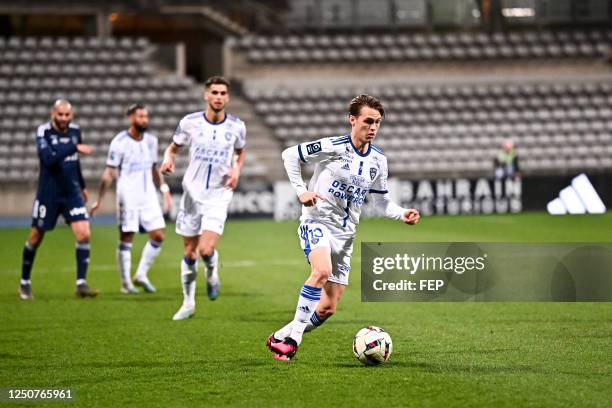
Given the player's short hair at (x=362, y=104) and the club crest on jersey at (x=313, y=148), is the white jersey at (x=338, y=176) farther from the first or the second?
the player's short hair at (x=362, y=104)

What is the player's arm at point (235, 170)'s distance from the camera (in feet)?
33.7

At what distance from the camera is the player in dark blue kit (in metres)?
11.5

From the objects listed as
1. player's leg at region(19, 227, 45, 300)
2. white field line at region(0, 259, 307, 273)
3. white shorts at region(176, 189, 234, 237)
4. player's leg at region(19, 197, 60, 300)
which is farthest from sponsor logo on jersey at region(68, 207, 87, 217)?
white field line at region(0, 259, 307, 273)

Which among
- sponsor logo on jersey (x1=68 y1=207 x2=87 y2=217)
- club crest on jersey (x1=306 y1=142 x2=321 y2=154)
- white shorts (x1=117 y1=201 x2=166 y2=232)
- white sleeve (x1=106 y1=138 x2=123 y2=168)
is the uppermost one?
club crest on jersey (x1=306 y1=142 x2=321 y2=154)

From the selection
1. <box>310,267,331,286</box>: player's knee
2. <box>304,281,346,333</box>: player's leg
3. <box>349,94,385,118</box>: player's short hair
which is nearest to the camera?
<box>310,267,331,286</box>: player's knee

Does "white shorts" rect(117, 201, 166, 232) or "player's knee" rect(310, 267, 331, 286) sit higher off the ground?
"player's knee" rect(310, 267, 331, 286)

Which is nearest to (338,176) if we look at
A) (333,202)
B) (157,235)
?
(333,202)

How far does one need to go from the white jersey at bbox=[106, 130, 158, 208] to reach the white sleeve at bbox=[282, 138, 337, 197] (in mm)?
4849

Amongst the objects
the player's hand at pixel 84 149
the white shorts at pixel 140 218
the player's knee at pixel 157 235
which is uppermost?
the player's hand at pixel 84 149

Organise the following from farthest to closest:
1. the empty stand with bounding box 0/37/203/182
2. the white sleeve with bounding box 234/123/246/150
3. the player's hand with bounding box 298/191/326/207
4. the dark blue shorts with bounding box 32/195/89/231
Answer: the empty stand with bounding box 0/37/203/182 → the dark blue shorts with bounding box 32/195/89/231 → the white sleeve with bounding box 234/123/246/150 → the player's hand with bounding box 298/191/326/207

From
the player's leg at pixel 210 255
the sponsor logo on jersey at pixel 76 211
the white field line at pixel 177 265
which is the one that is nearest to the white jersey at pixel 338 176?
the player's leg at pixel 210 255

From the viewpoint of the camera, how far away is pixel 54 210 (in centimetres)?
1161

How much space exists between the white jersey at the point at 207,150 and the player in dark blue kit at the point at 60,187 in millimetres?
1640

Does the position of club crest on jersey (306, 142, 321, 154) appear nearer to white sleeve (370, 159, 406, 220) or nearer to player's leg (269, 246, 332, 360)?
white sleeve (370, 159, 406, 220)
